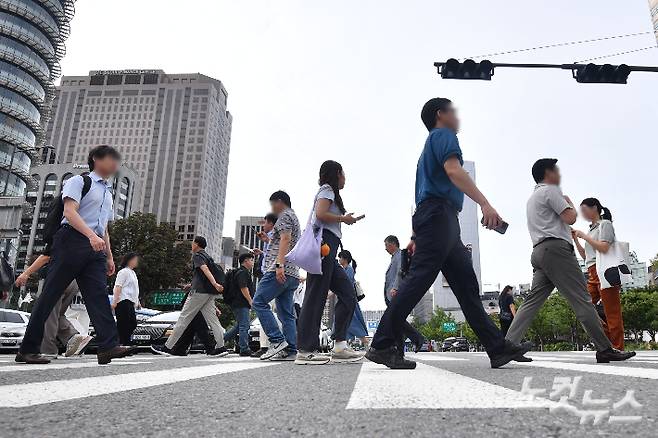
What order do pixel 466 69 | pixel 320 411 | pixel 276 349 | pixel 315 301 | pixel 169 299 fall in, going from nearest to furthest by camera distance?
pixel 320 411 < pixel 315 301 < pixel 276 349 < pixel 466 69 < pixel 169 299

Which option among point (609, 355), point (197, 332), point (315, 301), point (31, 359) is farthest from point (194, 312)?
point (609, 355)

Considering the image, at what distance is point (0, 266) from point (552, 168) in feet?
18.2

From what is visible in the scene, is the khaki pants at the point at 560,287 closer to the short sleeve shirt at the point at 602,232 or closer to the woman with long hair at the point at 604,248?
the woman with long hair at the point at 604,248

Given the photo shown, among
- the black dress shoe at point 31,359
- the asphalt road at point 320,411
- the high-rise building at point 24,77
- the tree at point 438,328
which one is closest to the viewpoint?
the asphalt road at point 320,411

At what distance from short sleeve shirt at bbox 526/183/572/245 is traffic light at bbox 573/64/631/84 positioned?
21.8 feet

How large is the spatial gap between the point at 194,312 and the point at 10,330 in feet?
23.2

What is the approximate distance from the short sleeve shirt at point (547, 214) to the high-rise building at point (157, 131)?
135 metres

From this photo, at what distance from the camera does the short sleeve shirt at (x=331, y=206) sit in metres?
4.45

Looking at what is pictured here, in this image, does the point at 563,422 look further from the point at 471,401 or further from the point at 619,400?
the point at 619,400

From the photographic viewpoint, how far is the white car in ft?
37.7

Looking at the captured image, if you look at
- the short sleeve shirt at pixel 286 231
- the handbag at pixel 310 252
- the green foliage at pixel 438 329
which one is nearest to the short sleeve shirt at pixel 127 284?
the short sleeve shirt at pixel 286 231

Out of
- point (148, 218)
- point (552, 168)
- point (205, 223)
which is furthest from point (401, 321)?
point (205, 223)

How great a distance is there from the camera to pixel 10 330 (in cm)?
1165

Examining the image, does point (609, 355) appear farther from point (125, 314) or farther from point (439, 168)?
point (125, 314)
